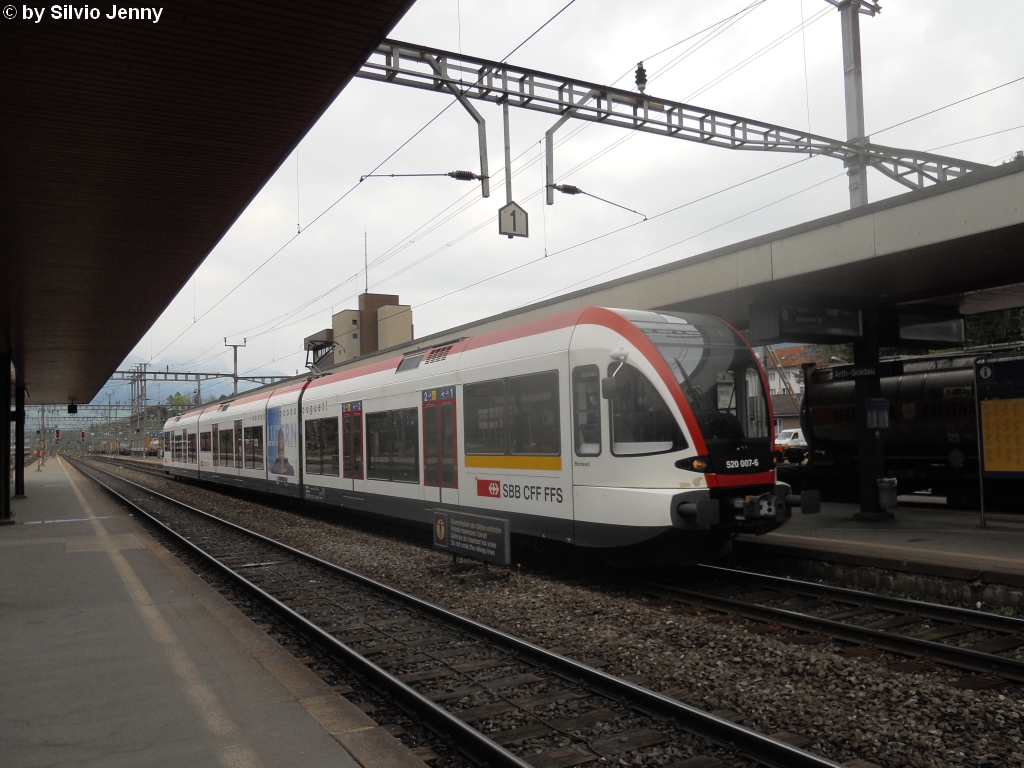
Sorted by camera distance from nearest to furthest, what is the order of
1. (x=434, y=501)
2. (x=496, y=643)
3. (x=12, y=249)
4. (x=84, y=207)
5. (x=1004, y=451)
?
1. (x=496, y=643)
2. (x=84, y=207)
3. (x=12, y=249)
4. (x=1004, y=451)
5. (x=434, y=501)

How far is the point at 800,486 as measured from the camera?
20.0 meters

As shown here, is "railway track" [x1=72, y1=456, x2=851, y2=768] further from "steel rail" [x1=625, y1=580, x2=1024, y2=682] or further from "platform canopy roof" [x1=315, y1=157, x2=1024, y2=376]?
"platform canopy roof" [x1=315, y1=157, x2=1024, y2=376]

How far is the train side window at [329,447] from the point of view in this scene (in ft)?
54.6

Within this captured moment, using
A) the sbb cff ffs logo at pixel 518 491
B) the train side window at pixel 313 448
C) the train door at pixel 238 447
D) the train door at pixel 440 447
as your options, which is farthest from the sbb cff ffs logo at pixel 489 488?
the train door at pixel 238 447

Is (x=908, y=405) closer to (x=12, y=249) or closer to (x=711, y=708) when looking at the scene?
(x=711, y=708)

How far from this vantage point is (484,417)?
11.2 metres

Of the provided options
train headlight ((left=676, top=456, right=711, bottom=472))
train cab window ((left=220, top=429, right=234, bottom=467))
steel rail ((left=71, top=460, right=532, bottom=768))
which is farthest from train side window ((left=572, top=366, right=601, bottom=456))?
train cab window ((left=220, top=429, right=234, bottom=467))

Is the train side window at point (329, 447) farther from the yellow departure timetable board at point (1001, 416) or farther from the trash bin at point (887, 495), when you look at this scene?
the yellow departure timetable board at point (1001, 416)

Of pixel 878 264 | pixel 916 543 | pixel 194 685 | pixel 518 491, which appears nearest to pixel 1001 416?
pixel 916 543

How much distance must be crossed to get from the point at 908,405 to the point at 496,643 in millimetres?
13071

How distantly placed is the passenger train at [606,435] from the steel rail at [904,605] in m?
0.66

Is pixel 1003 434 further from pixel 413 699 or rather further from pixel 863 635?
pixel 413 699

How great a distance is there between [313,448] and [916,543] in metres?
12.2

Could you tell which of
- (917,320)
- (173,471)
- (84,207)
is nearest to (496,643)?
(84,207)
